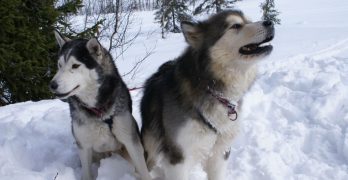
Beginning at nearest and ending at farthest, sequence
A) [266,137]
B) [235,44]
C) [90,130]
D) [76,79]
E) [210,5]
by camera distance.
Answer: [235,44], [76,79], [90,130], [266,137], [210,5]

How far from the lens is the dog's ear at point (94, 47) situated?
3385 millimetres

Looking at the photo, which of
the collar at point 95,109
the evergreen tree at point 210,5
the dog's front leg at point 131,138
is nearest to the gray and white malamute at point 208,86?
the dog's front leg at point 131,138

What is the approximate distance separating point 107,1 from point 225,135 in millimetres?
10219

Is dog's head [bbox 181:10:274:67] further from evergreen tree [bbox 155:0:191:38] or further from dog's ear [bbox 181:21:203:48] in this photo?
evergreen tree [bbox 155:0:191:38]

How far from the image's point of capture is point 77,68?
324 cm

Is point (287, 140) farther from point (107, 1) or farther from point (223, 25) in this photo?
point (107, 1)

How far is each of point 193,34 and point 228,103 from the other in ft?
2.08

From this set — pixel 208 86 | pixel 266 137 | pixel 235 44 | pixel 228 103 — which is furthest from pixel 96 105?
pixel 266 137

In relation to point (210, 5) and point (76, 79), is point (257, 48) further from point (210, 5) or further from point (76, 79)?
point (210, 5)

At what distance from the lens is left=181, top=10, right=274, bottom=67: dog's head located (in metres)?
2.89

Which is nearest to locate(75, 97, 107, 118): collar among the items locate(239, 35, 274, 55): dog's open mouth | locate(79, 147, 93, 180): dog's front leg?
locate(79, 147, 93, 180): dog's front leg

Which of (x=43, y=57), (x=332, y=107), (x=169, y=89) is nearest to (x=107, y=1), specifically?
(x=43, y=57)

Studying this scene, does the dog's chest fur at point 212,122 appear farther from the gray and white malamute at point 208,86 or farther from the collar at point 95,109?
the collar at point 95,109

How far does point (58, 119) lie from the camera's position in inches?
193
